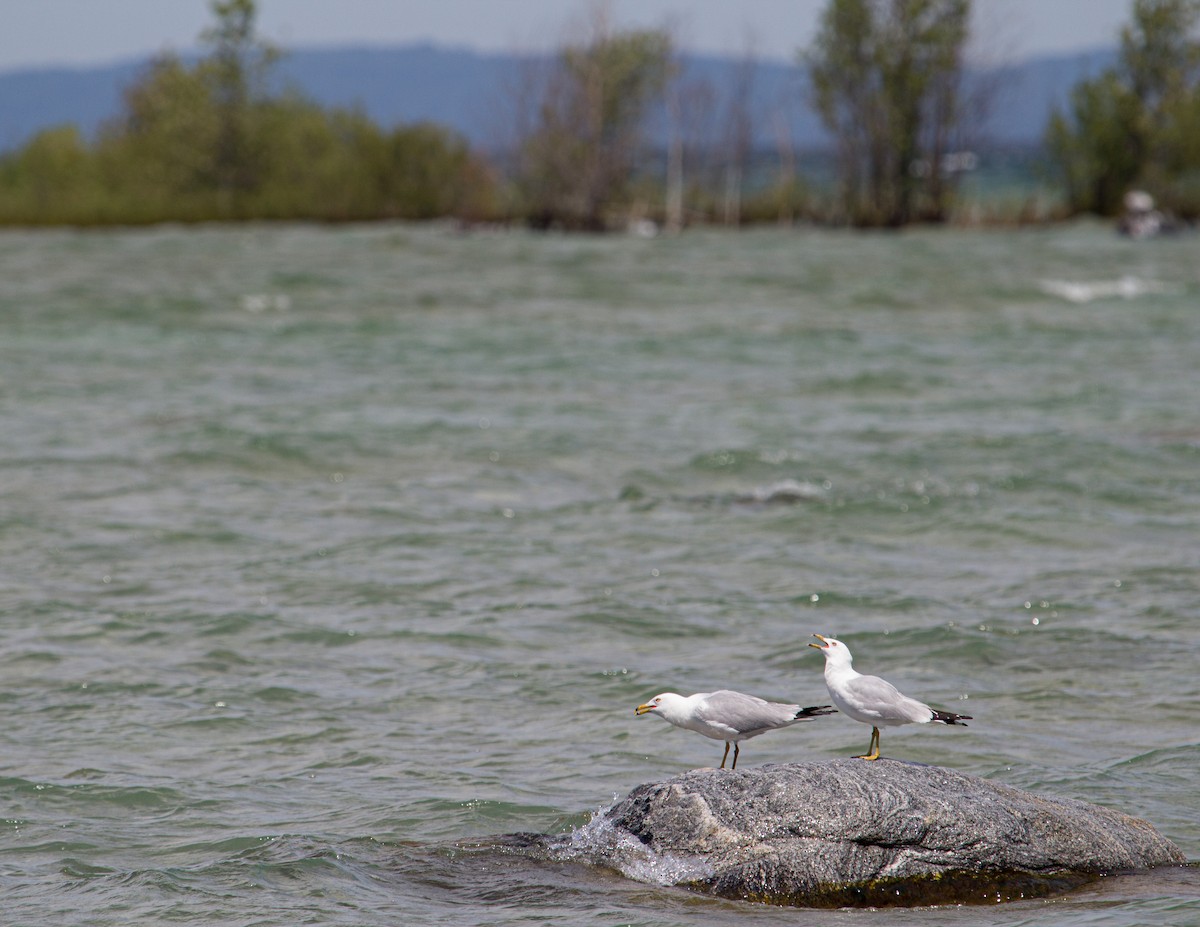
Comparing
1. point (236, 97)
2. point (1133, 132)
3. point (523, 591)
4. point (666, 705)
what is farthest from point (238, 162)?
point (666, 705)

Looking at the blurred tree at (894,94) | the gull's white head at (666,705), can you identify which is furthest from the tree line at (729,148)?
the gull's white head at (666,705)

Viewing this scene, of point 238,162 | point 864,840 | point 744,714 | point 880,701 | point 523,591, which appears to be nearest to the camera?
point 864,840

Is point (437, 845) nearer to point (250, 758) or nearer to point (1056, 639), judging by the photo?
point (250, 758)

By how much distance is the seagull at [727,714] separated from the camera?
18.4 ft

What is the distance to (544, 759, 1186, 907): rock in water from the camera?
16.7ft

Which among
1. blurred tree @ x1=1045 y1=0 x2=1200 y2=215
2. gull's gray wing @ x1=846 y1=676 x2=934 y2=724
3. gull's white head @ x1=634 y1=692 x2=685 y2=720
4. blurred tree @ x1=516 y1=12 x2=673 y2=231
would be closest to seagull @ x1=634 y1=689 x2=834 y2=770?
gull's white head @ x1=634 y1=692 x2=685 y2=720

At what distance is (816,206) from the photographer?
184 feet

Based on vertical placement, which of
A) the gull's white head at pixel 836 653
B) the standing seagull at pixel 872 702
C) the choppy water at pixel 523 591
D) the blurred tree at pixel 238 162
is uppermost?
the blurred tree at pixel 238 162

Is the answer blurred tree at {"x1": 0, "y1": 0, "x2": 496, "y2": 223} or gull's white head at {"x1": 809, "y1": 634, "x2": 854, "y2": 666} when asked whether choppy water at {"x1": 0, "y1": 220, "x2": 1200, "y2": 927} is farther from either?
blurred tree at {"x1": 0, "y1": 0, "x2": 496, "y2": 223}

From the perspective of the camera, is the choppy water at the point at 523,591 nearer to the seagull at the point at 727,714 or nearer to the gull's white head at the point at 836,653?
the seagull at the point at 727,714

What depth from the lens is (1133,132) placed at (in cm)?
5816

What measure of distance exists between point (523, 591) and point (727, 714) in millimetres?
4035

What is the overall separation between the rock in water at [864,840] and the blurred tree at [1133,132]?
2193 inches

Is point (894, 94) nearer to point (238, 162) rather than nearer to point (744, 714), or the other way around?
point (238, 162)
